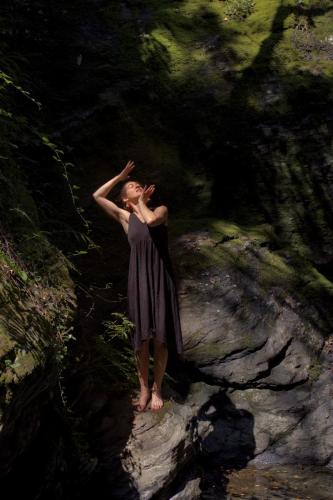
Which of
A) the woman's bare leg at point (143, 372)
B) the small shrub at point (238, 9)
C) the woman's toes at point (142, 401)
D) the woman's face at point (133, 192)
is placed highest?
the small shrub at point (238, 9)

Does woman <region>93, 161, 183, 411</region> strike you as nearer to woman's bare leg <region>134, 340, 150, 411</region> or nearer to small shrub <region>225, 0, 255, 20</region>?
woman's bare leg <region>134, 340, 150, 411</region>

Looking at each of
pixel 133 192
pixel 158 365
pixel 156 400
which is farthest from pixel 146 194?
pixel 156 400

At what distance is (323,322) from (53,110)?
4.49 m

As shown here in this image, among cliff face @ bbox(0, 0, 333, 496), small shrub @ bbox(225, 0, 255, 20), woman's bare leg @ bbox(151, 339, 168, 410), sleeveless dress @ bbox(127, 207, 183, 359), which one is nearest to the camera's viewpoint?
sleeveless dress @ bbox(127, 207, 183, 359)

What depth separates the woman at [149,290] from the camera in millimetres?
4809

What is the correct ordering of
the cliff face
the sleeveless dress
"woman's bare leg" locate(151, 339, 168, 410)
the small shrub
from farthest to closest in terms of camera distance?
the small shrub
the cliff face
"woman's bare leg" locate(151, 339, 168, 410)
the sleeveless dress

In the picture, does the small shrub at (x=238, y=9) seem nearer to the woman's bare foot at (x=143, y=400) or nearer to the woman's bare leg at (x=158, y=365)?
the woman's bare leg at (x=158, y=365)

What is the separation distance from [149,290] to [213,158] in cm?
325

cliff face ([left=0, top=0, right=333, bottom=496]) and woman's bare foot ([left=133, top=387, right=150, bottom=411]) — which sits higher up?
cliff face ([left=0, top=0, right=333, bottom=496])

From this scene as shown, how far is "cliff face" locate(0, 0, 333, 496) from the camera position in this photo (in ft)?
20.0

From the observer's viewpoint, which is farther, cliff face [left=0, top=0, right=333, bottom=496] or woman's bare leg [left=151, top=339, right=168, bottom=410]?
cliff face [left=0, top=0, right=333, bottom=496]

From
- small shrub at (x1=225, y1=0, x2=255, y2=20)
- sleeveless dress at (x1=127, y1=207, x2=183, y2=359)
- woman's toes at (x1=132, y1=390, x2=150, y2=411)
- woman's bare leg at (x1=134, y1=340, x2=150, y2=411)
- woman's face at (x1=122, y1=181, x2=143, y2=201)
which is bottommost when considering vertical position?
woman's toes at (x1=132, y1=390, x2=150, y2=411)

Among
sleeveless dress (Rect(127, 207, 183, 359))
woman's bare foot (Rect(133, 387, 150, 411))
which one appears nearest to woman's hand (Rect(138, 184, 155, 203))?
sleeveless dress (Rect(127, 207, 183, 359))

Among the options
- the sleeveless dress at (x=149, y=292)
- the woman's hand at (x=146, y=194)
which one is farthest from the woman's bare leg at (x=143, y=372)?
the woman's hand at (x=146, y=194)
